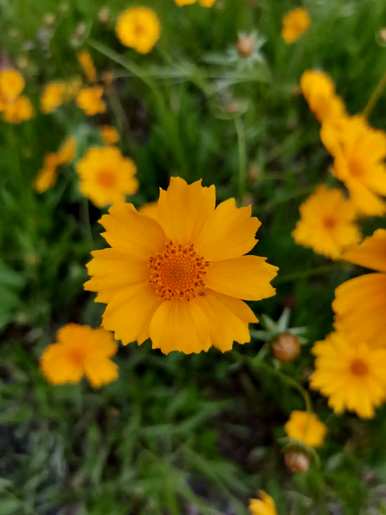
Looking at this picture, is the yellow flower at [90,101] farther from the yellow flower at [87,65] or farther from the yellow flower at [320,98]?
the yellow flower at [320,98]

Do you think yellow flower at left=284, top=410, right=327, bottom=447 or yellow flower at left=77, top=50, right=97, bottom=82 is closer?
yellow flower at left=284, top=410, right=327, bottom=447

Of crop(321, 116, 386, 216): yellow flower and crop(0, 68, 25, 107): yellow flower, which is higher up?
crop(0, 68, 25, 107): yellow flower

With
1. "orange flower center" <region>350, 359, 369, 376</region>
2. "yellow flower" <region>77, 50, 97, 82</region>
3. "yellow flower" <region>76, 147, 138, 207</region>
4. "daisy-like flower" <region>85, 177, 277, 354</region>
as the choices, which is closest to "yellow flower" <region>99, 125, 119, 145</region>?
"yellow flower" <region>76, 147, 138, 207</region>

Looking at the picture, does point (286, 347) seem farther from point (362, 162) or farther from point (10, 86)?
point (10, 86)

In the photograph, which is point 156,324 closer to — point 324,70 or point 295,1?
point 324,70

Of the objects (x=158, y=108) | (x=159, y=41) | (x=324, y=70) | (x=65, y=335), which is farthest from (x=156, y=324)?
(x=324, y=70)

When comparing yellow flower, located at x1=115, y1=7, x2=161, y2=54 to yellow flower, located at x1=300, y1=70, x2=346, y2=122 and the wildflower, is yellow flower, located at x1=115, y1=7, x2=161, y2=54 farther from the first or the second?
the wildflower

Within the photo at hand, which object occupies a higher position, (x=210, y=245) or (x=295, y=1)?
(x=295, y=1)
